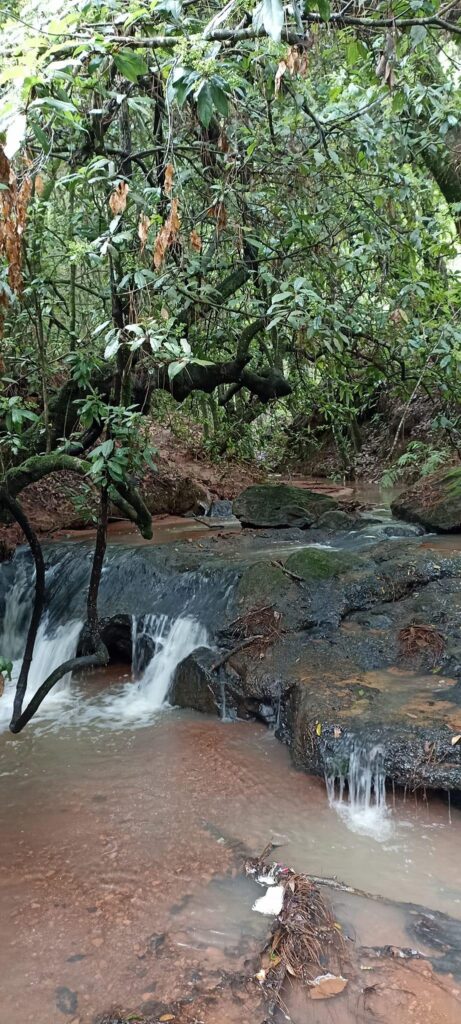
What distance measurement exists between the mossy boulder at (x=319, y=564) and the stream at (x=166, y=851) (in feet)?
3.37

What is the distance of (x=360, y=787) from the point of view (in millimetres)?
4000

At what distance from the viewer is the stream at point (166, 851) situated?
2664 millimetres

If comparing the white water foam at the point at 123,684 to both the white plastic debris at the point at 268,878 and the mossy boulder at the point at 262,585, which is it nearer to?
the mossy boulder at the point at 262,585

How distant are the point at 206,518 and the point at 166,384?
4088 millimetres

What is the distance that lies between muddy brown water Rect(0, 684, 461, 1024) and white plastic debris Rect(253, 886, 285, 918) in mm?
57

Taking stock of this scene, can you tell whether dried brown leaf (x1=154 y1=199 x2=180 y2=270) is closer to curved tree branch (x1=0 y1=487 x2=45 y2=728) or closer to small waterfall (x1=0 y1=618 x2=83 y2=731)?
curved tree branch (x1=0 y1=487 x2=45 y2=728)

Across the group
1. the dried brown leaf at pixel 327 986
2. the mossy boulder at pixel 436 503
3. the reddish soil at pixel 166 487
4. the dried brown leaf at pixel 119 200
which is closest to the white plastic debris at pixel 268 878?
the dried brown leaf at pixel 327 986

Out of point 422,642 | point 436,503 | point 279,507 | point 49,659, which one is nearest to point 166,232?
point 422,642

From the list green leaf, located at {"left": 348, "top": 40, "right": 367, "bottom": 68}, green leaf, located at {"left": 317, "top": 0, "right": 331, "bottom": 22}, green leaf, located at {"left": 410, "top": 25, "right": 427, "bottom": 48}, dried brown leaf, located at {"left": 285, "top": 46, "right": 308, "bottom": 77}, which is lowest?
green leaf, located at {"left": 317, "top": 0, "right": 331, "bottom": 22}

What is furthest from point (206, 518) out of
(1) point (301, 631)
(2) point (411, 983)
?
(2) point (411, 983)

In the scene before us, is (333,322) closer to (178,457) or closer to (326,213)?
(326,213)

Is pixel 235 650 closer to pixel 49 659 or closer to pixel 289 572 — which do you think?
pixel 289 572

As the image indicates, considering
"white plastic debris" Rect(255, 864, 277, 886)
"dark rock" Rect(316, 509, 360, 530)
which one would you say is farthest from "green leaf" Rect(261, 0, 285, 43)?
"dark rock" Rect(316, 509, 360, 530)

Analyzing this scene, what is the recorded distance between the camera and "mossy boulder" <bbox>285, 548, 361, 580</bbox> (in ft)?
20.0
